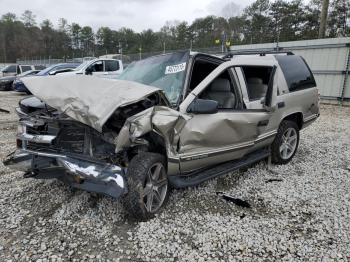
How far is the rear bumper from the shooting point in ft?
8.80

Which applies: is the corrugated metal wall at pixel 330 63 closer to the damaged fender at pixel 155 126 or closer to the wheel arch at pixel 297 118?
the wheel arch at pixel 297 118

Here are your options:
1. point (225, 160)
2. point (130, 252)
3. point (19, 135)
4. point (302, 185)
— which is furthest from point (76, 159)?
point (302, 185)

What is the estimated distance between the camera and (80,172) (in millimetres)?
2711

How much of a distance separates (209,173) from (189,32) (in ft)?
158

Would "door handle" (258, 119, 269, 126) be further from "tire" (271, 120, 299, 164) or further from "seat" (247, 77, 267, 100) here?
"tire" (271, 120, 299, 164)

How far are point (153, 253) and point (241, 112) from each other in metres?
2.07

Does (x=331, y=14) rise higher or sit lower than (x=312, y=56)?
higher

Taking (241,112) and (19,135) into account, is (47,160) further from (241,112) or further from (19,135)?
(241,112)

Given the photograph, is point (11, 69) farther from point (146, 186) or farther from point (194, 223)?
point (194, 223)

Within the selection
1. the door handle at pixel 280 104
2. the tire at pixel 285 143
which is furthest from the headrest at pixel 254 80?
the tire at pixel 285 143

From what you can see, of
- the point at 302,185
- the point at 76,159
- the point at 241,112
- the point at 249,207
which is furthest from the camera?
the point at 302,185

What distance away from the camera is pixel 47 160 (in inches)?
114

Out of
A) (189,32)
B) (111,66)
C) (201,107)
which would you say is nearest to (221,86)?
(201,107)

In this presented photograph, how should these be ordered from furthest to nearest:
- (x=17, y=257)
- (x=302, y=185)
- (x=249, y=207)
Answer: (x=302, y=185), (x=249, y=207), (x=17, y=257)
